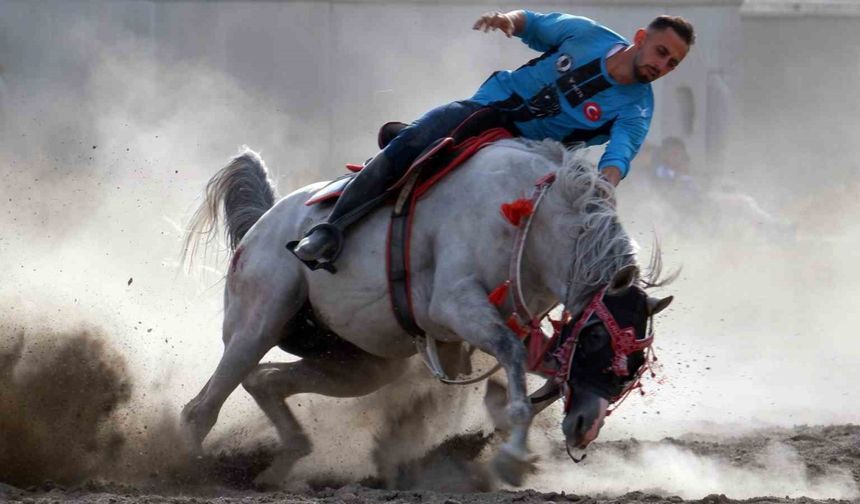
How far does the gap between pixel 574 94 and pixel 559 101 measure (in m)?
0.08

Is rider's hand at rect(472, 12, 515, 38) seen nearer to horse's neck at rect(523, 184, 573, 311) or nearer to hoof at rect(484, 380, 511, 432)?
horse's neck at rect(523, 184, 573, 311)

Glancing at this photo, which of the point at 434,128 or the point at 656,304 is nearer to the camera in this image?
the point at 656,304

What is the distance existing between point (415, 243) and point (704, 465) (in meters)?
1.84

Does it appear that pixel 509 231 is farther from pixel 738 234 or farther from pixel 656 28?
pixel 738 234

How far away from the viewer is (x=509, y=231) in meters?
5.14

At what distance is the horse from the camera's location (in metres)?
4.75

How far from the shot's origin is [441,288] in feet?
17.0

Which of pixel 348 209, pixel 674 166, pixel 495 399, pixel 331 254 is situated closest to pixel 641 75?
pixel 348 209

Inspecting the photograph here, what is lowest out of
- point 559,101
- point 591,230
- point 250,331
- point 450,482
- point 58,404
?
point 450,482

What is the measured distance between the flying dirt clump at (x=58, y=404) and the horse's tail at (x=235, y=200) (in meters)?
0.81

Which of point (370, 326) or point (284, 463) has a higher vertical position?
point (370, 326)

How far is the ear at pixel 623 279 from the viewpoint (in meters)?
4.71

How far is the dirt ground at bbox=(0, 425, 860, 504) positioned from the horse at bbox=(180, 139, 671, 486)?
0.68 feet

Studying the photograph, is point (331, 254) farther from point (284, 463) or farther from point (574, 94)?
point (574, 94)
